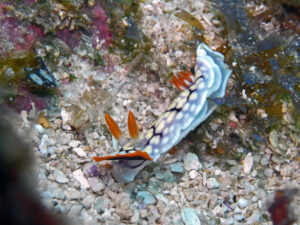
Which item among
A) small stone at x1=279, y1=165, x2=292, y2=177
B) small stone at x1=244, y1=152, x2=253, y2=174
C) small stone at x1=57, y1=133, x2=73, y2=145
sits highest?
small stone at x1=57, y1=133, x2=73, y2=145

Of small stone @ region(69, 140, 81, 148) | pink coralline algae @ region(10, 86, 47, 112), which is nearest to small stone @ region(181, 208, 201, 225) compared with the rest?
small stone @ region(69, 140, 81, 148)

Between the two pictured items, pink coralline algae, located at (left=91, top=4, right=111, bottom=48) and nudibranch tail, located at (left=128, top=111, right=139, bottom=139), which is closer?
nudibranch tail, located at (left=128, top=111, right=139, bottom=139)

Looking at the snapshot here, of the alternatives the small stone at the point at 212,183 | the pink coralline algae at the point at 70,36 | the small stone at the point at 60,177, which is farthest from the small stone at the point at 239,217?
the pink coralline algae at the point at 70,36

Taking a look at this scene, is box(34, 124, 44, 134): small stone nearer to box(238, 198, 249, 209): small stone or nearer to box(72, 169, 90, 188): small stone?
box(72, 169, 90, 188): small stone

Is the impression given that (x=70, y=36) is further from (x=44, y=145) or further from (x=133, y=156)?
(x=133, y=156)

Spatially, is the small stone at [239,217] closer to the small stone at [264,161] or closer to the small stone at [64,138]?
the small stone at [264,161]

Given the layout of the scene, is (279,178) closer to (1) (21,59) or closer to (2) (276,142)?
(2) (276,142)

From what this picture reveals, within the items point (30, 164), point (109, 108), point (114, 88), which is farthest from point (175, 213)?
point (30, 164)
